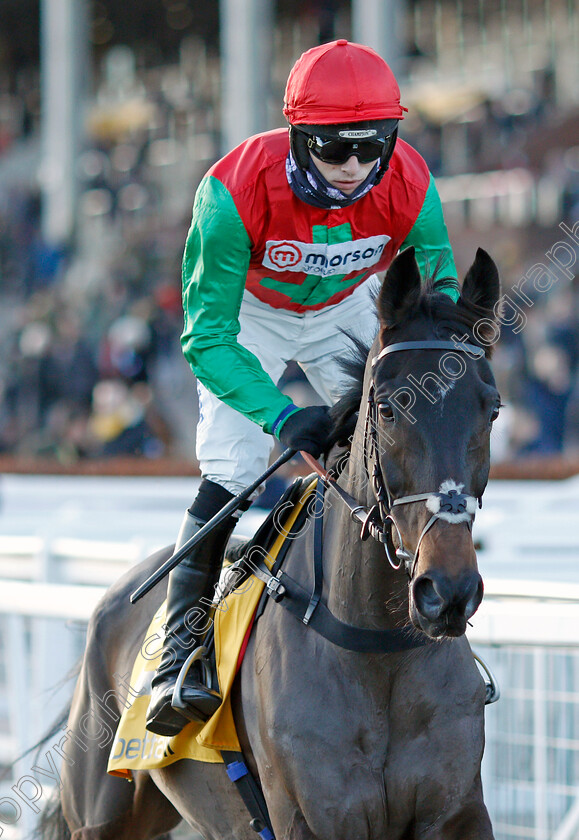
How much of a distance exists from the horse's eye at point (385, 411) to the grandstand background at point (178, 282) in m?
0.56

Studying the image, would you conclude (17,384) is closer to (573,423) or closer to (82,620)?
(573,423)

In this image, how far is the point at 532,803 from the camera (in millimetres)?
3832

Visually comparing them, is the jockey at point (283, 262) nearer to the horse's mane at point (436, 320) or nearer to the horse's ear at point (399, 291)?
the horse's mane at point (436, 320)

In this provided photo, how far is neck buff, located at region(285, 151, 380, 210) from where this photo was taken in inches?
114

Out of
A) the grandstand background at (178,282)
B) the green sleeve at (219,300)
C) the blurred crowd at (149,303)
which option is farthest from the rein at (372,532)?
the blurred crowd at (149,303)

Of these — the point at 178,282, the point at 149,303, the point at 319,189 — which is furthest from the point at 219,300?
the point at 178,282

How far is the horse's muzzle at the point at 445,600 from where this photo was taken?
2.18 m

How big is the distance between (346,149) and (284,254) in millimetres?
345

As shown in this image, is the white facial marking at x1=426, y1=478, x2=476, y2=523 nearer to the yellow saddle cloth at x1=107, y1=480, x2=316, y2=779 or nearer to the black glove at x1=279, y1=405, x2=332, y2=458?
the black glove at x1=279, y1=405, x2=332, y2=458

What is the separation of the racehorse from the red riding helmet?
43 cm

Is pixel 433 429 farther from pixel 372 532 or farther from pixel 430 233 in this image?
pixel 430 233

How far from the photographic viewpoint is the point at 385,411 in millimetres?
2412

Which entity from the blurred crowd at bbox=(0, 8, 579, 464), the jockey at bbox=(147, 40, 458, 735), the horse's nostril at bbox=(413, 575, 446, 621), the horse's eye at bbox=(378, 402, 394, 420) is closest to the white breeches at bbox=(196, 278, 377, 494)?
the jockey at bbox=(147, 40, 458, 735)

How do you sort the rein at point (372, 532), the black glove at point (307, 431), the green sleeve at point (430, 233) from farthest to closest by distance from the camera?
the green sleeve at point (430, 233)
the black glove at point (307, 431)
the rein at point (372, 532)
